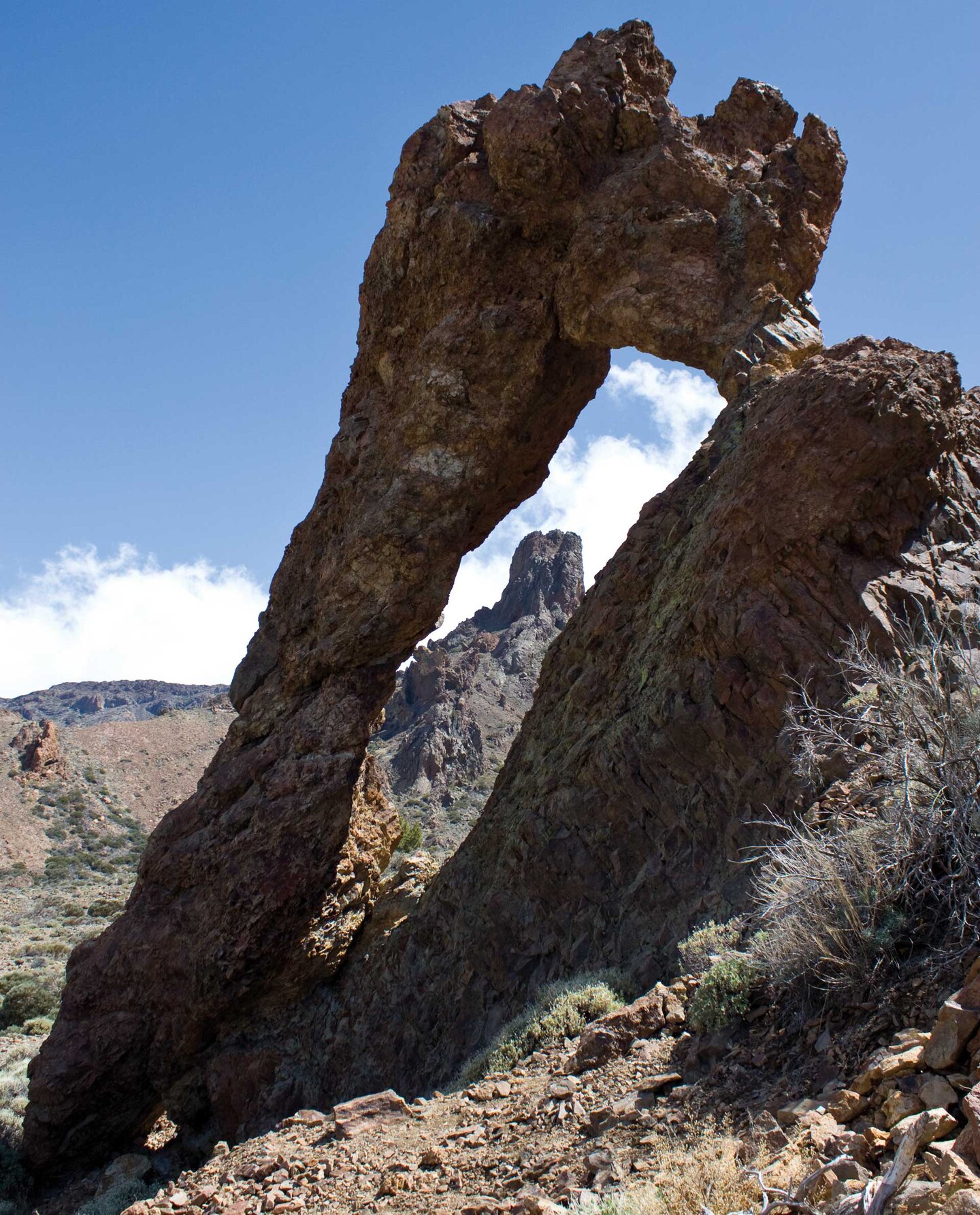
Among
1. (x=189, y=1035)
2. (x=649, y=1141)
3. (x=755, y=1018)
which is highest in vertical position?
(x=755, y=1018)

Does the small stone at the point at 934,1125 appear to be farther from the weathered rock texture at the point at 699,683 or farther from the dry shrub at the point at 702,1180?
the weathered rock texture at the point at 699,683

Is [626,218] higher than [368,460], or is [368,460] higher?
[626,218]

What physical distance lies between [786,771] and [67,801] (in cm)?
4739

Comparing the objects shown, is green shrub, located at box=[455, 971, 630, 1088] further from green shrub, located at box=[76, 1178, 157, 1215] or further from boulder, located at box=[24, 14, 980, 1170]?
green shrub, located at box=[76, 1178, 157, 1215]

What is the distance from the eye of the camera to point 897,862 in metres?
4.81

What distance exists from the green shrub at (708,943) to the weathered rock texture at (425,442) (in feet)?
14.7

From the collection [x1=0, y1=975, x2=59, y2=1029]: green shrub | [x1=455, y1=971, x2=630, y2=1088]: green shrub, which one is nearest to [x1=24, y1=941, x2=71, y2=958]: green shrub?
[x1=0, y1=975, x2=59, y2=1029]: green shrub

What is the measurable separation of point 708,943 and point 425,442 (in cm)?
904

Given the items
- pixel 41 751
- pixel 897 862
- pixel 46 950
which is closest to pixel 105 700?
pixel 41 751

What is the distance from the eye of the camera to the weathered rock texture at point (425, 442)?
41.0 feet

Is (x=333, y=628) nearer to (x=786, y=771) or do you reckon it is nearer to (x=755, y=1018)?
(x=786, y=771)

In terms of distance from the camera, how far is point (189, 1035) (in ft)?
41.4

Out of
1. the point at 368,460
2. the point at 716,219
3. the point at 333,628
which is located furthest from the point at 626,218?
the point at 333,628

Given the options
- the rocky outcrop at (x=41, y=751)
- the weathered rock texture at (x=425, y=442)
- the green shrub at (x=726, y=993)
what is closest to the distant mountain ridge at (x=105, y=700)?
the rocky outcrop at (x=41, y=751)
